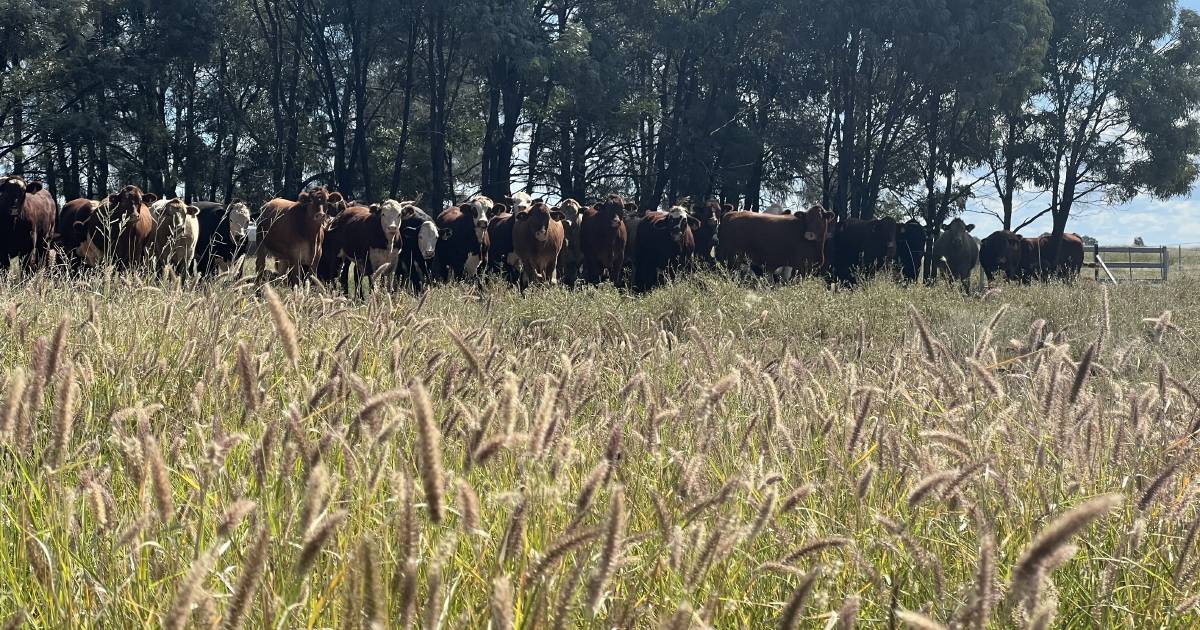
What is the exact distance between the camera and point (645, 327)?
1008cm

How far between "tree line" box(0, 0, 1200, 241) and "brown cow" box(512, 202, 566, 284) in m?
12.2

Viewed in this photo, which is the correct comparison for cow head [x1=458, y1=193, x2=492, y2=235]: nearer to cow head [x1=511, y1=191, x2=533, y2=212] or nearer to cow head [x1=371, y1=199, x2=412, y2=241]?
cow head [x1=511, y1=191, x2=533, y2=212]

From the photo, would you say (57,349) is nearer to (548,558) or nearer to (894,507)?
(548,558)

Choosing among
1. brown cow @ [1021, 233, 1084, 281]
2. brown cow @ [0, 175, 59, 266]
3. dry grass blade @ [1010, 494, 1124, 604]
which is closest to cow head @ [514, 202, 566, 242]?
brown cow @ [0, 175, 59, 266]

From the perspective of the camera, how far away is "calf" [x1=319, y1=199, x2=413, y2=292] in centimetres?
1667

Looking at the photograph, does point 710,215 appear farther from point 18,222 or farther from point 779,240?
point 18,222

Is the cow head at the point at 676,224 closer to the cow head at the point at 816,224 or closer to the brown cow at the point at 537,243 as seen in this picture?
the brown cow at the point at 537,243

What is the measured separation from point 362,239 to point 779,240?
893 centimetres

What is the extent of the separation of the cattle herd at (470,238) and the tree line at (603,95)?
26.6 ft

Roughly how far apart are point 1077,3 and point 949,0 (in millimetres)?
8834

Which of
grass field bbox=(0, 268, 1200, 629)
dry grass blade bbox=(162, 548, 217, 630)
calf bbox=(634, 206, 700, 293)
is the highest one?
calf bbox=(634, 206, 700, 293)

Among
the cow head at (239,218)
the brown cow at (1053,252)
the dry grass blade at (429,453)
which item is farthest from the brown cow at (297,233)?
the brown cow at (1053,252)

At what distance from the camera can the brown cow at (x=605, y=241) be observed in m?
19.7

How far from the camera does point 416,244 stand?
1842cm
